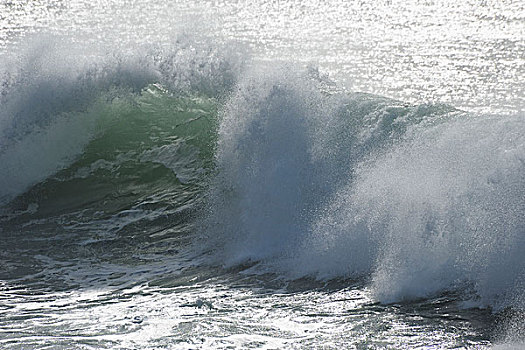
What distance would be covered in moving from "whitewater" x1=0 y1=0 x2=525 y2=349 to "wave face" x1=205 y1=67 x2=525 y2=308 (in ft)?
0.08

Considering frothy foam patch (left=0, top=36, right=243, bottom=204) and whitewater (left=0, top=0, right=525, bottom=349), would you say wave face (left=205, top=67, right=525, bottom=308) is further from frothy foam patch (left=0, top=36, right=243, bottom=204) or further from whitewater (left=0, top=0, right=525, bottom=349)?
frothy foam patch (left=0, top=36, right=243, bottom=204)

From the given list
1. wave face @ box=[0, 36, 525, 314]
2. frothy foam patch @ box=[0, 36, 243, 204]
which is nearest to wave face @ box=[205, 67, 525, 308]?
wave face @ box=[0, 36, 525, 314]

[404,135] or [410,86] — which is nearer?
[404,135]

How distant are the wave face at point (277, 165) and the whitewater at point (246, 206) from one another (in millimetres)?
27

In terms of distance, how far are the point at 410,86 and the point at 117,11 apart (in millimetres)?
20036

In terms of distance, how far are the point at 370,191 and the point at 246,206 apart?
2133mm

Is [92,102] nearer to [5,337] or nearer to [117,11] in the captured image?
[5,337]

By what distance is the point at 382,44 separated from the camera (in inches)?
1053

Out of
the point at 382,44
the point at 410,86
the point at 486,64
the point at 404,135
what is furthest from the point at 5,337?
the point at 382,44

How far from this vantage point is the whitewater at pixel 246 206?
830cm

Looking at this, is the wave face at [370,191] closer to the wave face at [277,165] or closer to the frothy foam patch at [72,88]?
the wave face at [277,165]

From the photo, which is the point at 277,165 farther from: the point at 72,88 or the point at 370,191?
the point at 72,88

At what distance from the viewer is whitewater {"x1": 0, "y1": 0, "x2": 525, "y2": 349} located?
8.30m

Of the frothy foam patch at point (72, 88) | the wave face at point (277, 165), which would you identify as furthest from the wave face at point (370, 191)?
the frothy foam patch at point (72, 88)
